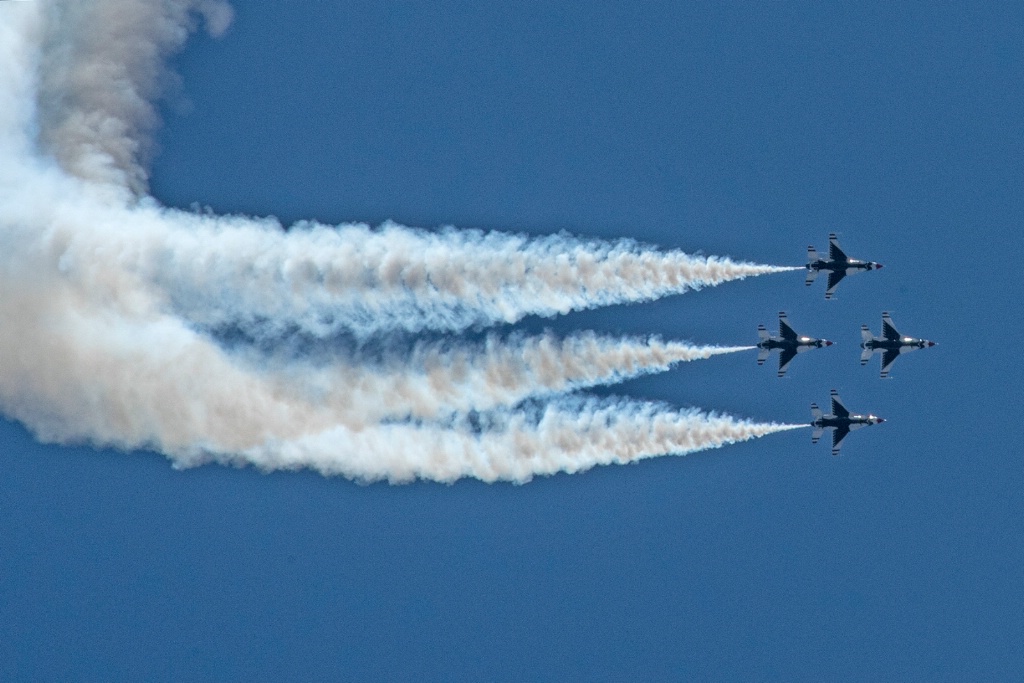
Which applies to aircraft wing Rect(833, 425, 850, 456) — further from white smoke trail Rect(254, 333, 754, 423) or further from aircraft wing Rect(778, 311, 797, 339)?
white smoke trail Rect(254, 333, 754, 423)

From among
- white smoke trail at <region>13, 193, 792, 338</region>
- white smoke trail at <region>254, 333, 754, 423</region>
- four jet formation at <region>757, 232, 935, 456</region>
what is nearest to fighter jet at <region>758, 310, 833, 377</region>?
four jet formation at <region>757, 232, 935, 456</region>

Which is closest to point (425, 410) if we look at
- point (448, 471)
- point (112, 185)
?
point (448, 471)

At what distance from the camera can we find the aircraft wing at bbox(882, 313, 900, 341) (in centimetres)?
6431

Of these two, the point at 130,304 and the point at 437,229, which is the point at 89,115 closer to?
the point at 130,304

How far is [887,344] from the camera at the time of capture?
6412 cm

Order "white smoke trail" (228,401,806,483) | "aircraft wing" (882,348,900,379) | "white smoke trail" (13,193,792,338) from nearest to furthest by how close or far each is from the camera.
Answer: "white smoke trail" (13,193,792,338), "white smoke trail" (228,401,806,483), "aircraft wing" (882,348,900,379)

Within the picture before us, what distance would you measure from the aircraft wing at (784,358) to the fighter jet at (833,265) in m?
2.40

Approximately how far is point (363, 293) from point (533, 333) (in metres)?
5.19

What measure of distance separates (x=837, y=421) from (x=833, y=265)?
481 cm

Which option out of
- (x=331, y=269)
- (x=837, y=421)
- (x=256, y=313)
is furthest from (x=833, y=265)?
Answer: (x=256, y=313)

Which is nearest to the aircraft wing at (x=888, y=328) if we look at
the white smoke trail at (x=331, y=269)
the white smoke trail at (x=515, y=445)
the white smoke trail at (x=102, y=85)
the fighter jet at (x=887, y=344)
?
the fighter jet at (x=887, y=344)

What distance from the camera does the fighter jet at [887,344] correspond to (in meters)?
63.9

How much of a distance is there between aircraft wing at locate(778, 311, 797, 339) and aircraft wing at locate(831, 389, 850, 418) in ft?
9.71

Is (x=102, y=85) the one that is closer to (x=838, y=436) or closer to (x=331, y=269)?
(x=331, y=269)
